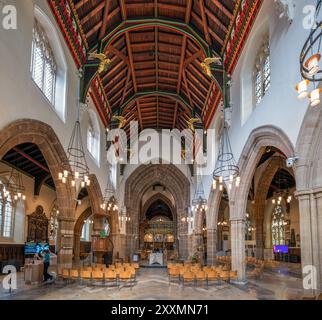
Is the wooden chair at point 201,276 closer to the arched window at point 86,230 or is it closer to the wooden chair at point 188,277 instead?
the wooden chair at point 188,277

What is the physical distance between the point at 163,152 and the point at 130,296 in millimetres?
20388

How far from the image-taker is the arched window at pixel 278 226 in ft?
93.7

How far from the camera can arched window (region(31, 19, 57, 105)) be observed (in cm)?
1179

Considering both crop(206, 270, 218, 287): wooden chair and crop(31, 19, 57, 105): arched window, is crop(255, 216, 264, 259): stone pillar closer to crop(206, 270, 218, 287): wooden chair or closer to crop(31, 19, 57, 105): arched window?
crop(206, 270, 218, 287): wooden chair

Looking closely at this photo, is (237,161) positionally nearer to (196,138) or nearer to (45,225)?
(196,138)

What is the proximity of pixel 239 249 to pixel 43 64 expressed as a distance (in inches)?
418

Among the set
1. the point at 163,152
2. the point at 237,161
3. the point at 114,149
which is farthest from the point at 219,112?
the point at 163,152

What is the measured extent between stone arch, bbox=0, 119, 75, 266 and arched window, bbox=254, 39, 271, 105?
7833 millimetres

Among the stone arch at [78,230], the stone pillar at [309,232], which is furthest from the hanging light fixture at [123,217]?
the stone pillar at [309,232]

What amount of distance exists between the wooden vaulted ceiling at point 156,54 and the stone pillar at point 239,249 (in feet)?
27.9

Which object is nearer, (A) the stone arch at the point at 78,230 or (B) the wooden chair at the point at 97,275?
(B) the wooden chair at the point at 97,275

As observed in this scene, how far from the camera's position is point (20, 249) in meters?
19.7

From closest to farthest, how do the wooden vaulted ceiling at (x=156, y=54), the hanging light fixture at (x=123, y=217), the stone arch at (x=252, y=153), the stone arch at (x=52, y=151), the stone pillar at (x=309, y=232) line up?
the stone pillar at (x=309, y=232), the stone arch at (x=52, y=151), the stone arch at (x=252, y=153), the wooden vaulted ceiling at (x=156, y=54), the hanging light fixture at (x=123, y=217)

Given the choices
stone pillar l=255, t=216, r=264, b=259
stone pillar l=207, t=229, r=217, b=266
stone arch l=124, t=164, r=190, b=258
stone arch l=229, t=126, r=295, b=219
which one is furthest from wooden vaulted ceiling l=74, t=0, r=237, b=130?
stone pillar l=255, t=216, r=264, b=259
